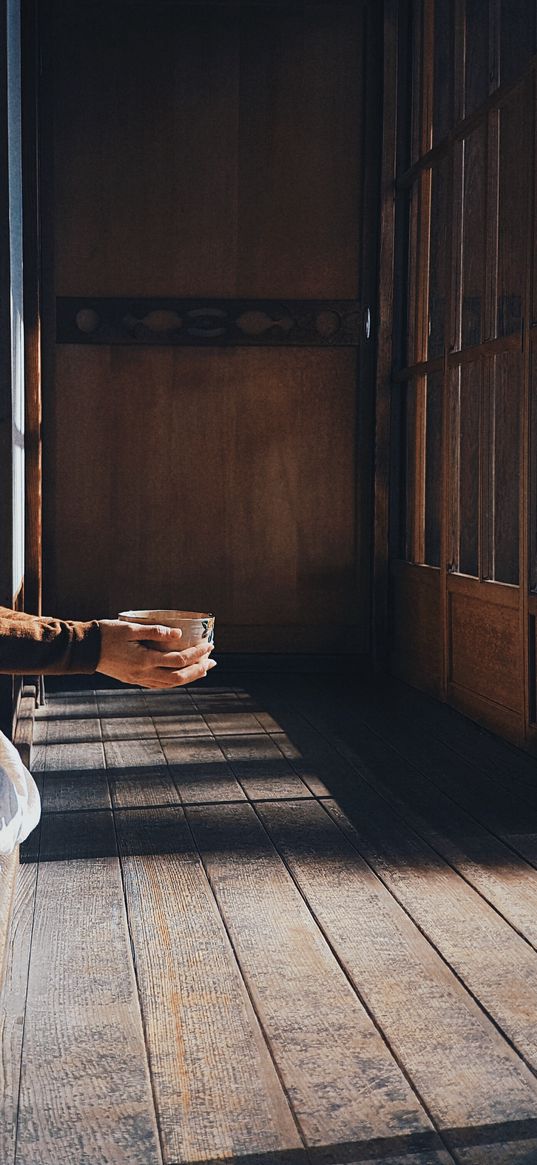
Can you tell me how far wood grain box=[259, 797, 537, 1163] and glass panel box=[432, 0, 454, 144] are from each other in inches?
103

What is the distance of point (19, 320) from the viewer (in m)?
3.67

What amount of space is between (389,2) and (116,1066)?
13.2 ft

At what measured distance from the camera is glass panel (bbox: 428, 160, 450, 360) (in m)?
3.94

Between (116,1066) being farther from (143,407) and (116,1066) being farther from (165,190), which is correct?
(165,190)

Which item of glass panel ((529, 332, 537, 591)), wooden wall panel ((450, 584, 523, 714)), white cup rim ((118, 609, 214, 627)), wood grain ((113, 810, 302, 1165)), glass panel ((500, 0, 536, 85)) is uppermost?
glass panel ((500, 0, 536, 85))

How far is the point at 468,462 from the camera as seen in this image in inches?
143

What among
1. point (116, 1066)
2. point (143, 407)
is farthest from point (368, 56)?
point (116, 1066)

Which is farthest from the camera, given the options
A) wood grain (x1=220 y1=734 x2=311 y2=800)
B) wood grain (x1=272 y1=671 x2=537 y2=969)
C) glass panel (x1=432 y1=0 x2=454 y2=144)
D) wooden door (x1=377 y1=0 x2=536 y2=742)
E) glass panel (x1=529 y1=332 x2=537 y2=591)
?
glass panel (x1=432 y1=0 x2=454 y2=144)

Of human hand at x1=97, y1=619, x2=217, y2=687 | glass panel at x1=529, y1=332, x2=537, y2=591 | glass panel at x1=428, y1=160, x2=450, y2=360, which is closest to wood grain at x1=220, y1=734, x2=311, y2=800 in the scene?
glass panel at x1=529, y1=332, x2=537, y2=591

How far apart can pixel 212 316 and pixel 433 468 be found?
1.05m

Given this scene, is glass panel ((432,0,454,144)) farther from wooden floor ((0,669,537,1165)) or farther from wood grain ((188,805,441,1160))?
wood grain ((188,805,441,1160))

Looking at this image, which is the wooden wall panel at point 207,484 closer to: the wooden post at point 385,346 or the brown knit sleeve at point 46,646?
the wooden post at point 385,346

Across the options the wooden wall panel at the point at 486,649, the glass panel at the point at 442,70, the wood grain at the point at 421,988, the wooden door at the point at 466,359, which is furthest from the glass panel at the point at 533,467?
the glass panel at the point at 442,70

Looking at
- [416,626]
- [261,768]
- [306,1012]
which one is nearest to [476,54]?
[416,626]
